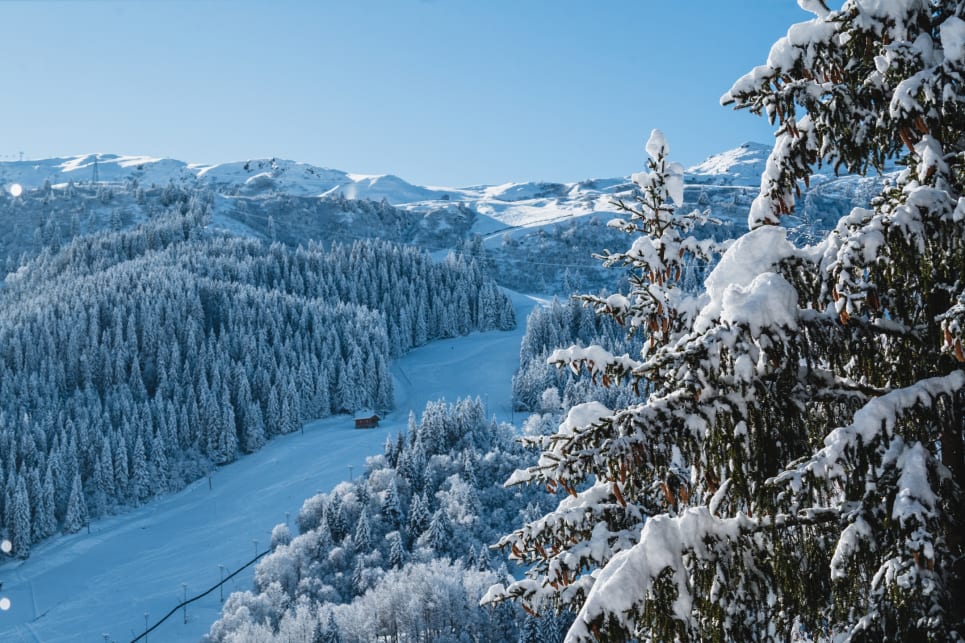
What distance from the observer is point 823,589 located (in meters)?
5.77

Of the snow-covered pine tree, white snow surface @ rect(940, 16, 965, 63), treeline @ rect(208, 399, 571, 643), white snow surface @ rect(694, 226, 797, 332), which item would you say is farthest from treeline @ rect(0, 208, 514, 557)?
white snow surface @ rect(940, 16, 965, 63)

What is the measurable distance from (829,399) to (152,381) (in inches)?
6306

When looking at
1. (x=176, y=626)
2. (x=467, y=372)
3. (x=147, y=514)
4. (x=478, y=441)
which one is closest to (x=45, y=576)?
(x=147, y=514)

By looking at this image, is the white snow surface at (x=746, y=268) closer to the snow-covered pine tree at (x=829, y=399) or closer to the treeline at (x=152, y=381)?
the snow-covered pine tree at (x=829, y=399)

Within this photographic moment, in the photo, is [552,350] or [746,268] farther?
[552,350]

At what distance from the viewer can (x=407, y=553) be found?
9025 centimetres

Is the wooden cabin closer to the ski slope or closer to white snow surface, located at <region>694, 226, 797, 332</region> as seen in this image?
the ski slope

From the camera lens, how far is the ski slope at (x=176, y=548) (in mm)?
83625

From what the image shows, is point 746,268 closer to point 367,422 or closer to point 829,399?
point 829,399

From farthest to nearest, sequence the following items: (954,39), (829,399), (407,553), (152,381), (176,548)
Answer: (152,381)
(176,548)
(407,553)
(829,399)
(954,39)

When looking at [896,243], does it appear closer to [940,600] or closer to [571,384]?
[940,600]

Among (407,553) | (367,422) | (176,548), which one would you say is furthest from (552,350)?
(176,548)

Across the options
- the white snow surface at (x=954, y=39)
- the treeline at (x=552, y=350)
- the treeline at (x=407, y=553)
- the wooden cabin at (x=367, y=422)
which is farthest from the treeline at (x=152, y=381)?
the white snow surface at (x=954, y=39)

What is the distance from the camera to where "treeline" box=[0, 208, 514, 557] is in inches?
4643
